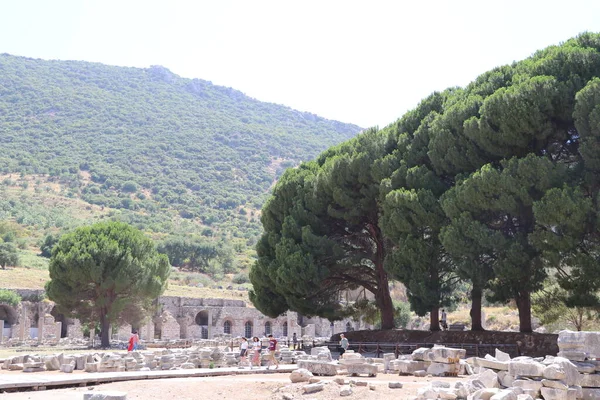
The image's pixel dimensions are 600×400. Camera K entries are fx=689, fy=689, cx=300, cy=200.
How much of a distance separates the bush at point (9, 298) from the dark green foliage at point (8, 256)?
1798cm

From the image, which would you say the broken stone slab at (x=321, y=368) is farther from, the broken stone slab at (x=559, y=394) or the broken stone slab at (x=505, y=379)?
the broken stone slab at (x=559, y=394)

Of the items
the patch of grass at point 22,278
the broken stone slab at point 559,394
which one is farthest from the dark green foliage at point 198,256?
the broken stone slab at point 559,394

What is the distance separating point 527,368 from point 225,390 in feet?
24.1

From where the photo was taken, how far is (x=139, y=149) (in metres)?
140

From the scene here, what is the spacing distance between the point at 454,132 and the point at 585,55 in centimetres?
533

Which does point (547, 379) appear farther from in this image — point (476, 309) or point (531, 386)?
point (476, 309)

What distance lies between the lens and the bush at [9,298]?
4512 centimetres

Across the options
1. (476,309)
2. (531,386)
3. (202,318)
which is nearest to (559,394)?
(531,386)

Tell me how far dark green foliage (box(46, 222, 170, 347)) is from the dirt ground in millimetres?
19753

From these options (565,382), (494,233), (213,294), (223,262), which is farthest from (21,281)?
(565,382)

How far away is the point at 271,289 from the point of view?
32812mm

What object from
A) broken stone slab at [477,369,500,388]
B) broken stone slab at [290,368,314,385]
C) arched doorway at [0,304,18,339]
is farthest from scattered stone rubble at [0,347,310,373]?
arched doorway at [0,304,18,339]

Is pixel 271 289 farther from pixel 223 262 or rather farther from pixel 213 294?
pixel 223 262

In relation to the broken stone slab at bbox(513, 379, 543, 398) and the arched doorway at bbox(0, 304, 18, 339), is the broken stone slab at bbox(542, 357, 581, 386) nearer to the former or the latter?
the broken stone slab at bbox(513, 379, 543, 398)
